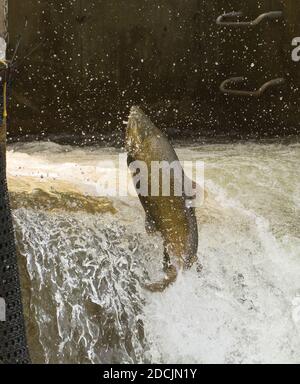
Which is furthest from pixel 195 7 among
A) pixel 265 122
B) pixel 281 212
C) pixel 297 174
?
pixel 281 212

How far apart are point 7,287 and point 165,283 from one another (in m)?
1.64

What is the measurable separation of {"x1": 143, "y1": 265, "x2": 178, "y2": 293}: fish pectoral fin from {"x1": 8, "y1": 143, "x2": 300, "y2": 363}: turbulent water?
32mm

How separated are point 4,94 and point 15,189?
65.6 inches

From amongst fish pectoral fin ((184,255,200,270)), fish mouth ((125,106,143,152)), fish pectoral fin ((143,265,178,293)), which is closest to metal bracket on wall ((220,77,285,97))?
fish mouth ((125,106,143,152))

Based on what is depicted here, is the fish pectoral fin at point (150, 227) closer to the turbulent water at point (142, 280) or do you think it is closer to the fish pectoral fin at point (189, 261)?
the turbulent water at point (142, 280)

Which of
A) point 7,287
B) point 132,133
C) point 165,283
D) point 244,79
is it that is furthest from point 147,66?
point 7,287

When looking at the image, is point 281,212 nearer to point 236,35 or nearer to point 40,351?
point 40,351

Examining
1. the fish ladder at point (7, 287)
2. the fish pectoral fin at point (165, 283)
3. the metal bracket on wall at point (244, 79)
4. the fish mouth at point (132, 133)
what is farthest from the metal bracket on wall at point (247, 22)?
the fish ladder at point (7, 287)

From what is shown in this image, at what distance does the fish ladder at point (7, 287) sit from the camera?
2979 mm

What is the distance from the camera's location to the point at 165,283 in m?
4.56

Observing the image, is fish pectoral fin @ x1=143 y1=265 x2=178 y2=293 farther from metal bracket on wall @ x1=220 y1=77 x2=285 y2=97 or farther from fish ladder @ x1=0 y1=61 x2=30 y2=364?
metal bracket on wall @ x1=220 y1=77 x2=285 y2=97

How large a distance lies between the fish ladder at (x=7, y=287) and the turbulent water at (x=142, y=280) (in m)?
1.09

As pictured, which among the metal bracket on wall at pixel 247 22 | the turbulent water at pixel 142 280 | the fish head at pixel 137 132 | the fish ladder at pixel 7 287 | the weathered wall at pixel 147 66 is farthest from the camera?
the metal bracket on wall at pixel 247 22

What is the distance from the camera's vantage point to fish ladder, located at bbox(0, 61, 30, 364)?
9.77 feet
